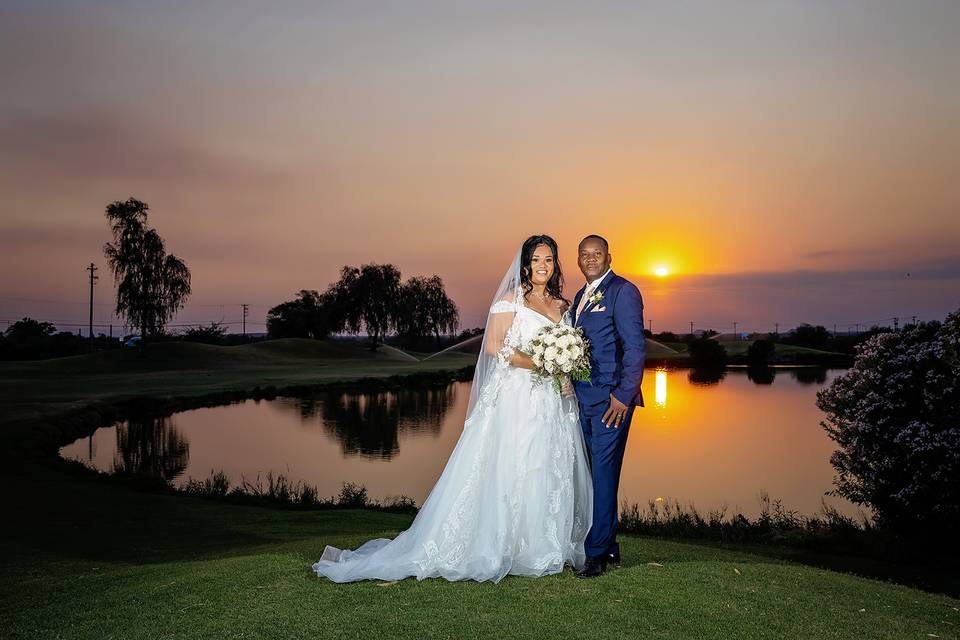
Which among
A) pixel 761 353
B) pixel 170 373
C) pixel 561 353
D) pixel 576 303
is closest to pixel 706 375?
pixel 761 353

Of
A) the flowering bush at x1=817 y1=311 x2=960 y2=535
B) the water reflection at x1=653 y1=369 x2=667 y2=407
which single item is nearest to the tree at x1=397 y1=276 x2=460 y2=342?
the water reflection at x1=653 y1=369 x2=667 y2=407

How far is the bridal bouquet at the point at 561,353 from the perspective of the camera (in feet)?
20.9

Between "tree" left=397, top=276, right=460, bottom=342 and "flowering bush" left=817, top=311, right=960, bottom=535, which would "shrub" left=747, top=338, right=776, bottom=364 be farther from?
"flowering bush" left=817, top=311, right=960, bottom=535

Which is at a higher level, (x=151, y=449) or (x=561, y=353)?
(x=561, y=353)

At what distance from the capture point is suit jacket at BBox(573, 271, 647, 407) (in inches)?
256

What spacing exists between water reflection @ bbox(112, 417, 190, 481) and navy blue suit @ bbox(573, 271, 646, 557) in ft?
62.2

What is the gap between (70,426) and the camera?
32281 mm

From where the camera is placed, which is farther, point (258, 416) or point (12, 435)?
point (258, 416)

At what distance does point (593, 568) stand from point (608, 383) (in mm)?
1668

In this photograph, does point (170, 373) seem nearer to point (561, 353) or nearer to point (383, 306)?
point (383, 306)

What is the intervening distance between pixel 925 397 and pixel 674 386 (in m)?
50.9

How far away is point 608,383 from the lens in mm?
6637

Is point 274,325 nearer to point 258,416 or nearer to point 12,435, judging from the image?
point 258,416

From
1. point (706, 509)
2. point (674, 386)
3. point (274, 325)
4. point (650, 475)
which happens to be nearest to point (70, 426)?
point (650, 475)
